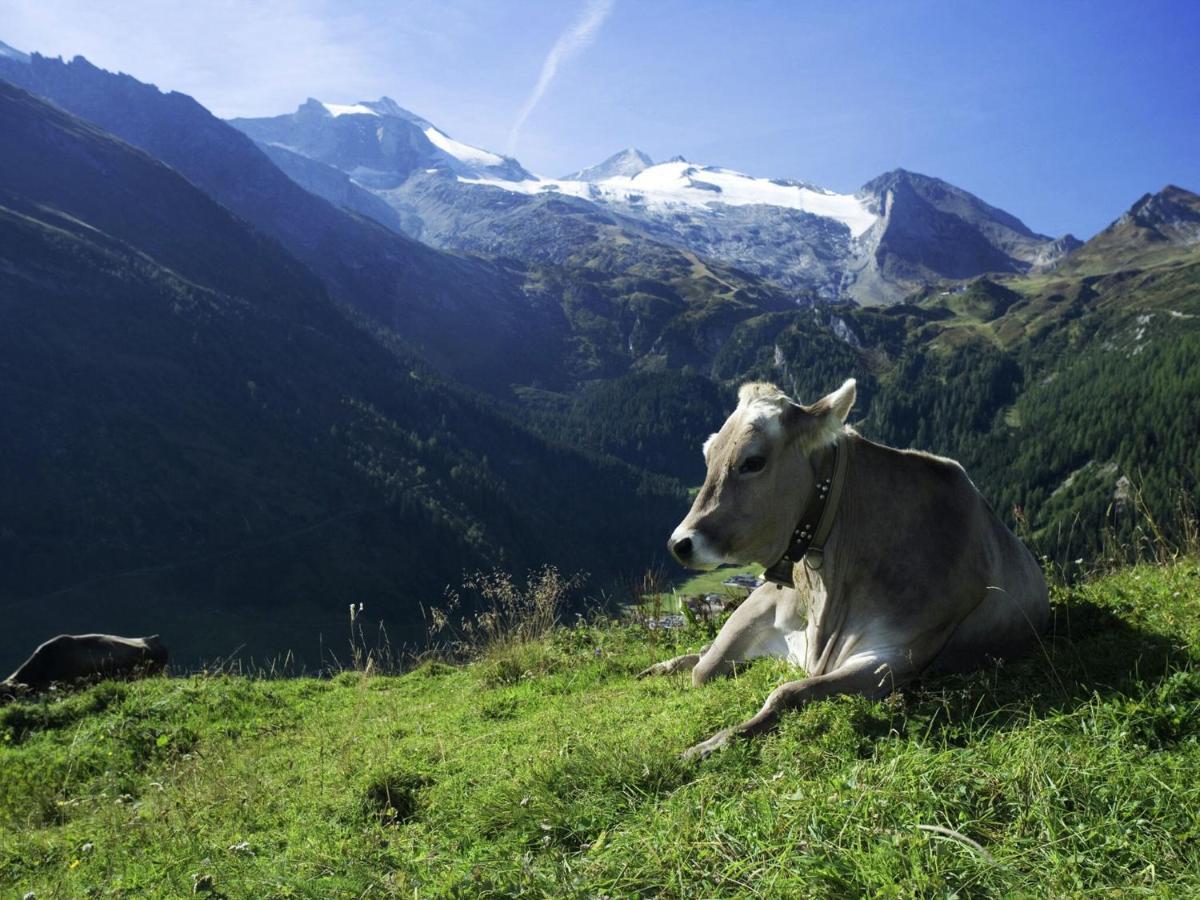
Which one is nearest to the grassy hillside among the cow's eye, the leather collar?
the leather collar

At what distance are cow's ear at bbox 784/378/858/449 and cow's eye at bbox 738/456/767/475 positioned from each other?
0.31 meters

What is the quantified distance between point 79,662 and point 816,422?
13.5 meters

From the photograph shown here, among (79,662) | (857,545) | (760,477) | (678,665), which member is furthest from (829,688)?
(79,662)

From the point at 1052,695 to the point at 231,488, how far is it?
166733mm

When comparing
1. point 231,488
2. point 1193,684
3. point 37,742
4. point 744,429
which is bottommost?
point 231,488

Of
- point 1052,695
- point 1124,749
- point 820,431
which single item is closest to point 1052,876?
point 1124,749

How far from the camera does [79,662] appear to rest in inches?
532

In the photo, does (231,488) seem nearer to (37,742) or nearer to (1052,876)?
(37,742)

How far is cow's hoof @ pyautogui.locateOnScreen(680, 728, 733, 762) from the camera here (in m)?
4.82

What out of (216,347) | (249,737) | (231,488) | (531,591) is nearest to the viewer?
(249,737)

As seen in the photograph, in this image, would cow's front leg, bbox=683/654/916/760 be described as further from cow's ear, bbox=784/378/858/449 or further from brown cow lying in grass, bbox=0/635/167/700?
brown cow lying in grass, bbox=0/635/167/700

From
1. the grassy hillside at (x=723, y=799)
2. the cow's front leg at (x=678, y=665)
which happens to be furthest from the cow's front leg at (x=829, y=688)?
the cow's front leg at (x=678, y=665)

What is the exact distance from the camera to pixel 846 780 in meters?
3.99

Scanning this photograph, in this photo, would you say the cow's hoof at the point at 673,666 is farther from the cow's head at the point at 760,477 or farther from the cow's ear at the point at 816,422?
the cow's ear at the point at 816,422
